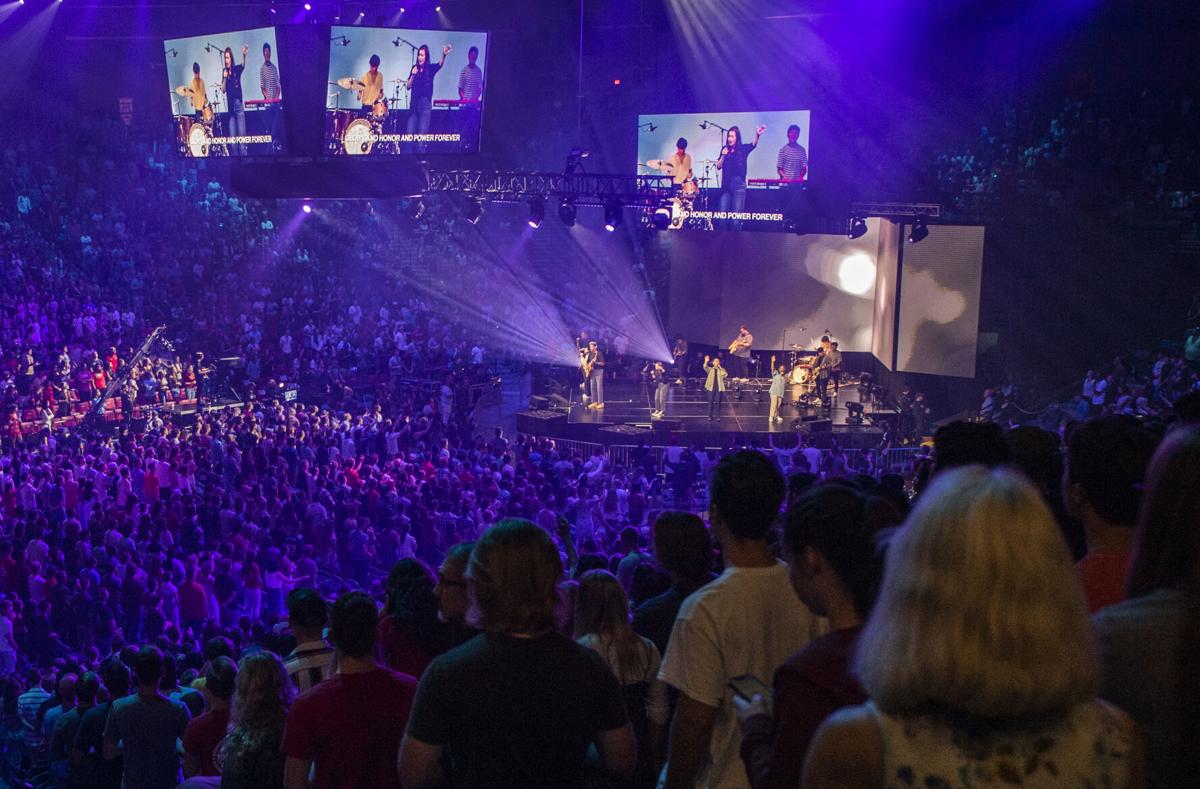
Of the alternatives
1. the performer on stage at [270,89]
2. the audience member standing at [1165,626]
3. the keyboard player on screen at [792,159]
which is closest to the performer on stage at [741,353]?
the keyboard player on screen at [792,159]

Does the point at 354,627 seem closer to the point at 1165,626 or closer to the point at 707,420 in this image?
the point at 1165,626

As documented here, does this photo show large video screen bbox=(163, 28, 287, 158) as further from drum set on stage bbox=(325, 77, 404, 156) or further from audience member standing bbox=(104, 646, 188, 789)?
audience member standing bbox=(104, 646, 188, 789)

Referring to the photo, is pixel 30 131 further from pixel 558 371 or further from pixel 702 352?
pixel 702 352

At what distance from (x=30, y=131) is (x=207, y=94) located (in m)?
7.70

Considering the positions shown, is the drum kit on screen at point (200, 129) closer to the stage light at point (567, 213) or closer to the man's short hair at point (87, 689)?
the stage light at point (567, 213)

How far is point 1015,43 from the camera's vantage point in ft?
65.9

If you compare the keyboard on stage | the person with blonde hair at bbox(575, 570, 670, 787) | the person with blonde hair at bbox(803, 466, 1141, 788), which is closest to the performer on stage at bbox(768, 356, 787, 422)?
the keyboard on stage

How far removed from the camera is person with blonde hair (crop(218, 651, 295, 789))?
9.86ft

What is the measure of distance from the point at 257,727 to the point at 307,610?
0.43 meters

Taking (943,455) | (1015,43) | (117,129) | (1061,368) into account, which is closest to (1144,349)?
(1061,368)

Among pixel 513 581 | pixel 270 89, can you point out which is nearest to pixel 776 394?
pixel 270 89

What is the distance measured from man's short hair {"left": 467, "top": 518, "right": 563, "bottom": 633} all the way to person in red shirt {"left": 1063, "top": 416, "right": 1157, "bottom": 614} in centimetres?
113

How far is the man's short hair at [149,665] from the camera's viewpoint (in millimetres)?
4047

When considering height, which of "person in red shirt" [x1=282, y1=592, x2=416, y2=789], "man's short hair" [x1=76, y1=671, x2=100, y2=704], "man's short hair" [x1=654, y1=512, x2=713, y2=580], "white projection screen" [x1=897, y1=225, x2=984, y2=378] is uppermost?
"white projection screen" [x1=897, y1=225, x2=984, y2=378]
